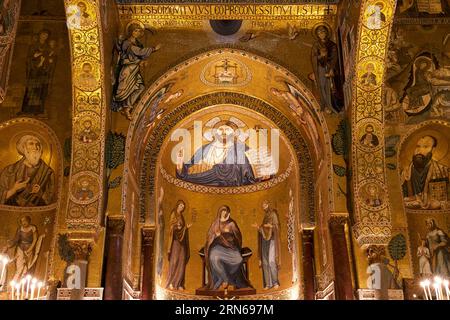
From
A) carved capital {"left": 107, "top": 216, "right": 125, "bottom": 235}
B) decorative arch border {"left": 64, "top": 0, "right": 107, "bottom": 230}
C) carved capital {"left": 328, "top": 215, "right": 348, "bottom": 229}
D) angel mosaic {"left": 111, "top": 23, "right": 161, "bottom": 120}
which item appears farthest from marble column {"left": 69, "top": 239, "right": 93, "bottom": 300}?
carved capital {"left": 328, "top": 215, "right": 348, "bottom": 229}

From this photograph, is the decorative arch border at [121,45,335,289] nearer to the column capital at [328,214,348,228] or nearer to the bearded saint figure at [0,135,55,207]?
the column capital at [328,214,348,228]

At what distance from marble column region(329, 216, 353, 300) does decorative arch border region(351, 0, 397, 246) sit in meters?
0.38

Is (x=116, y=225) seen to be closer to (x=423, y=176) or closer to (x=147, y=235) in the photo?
(x=147, y=235)

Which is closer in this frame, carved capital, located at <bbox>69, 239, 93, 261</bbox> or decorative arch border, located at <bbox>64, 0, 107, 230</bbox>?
carved capital, located at <bbox>69, 239, 93, 261</bbox>

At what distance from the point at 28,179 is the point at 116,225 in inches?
96.6

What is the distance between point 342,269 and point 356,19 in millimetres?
4705

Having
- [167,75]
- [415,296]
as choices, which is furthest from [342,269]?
[167,75]

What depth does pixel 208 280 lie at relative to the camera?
14.0 metres

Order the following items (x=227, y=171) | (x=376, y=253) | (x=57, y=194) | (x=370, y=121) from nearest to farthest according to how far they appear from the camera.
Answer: (x=376, y=253) → (x=370, y=121) → (x=57, y=194) → (x=227, y=171)

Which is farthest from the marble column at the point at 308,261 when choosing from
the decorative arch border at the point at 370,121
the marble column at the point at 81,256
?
the marble column at the point at 81,256

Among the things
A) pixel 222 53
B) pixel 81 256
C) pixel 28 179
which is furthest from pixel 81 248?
pixel 222 53

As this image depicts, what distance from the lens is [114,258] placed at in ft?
34.6

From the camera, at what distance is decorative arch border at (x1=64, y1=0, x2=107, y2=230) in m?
10.3
